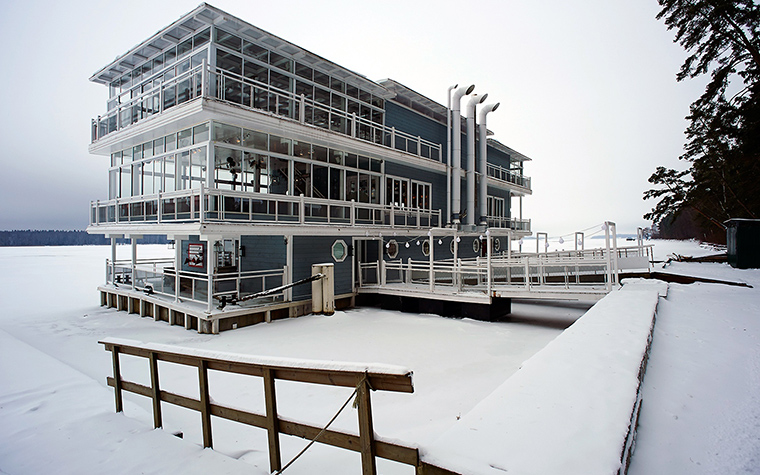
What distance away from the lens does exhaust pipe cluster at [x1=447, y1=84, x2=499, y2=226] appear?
21.4 m

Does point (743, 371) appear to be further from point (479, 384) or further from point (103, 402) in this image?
point (103, 402)

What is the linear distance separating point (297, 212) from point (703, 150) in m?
44.0

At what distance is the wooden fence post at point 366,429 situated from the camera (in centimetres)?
274

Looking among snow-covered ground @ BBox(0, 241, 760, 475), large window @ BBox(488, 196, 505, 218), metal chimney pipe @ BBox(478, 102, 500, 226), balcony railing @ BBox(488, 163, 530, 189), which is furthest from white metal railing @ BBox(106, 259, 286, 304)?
large window @ BBox(488, 196, 505, 218)

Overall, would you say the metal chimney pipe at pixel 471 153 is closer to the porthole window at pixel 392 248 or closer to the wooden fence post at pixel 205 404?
the porthole window at pixel 392 248

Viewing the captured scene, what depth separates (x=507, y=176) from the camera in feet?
95.1

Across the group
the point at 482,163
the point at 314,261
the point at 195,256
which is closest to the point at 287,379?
the point at 314,261

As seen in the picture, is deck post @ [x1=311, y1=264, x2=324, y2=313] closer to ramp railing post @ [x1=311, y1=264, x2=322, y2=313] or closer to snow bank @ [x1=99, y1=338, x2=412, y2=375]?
ramp railing post @ [x1=311, y1=264, x2=322, y2=313]

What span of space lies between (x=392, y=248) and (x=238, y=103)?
30.1 feet

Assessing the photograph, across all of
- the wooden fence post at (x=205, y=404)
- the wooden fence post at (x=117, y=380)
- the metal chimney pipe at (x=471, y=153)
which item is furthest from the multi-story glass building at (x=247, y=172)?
the wooden fence post at (x=205, y=404)

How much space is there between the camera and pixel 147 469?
12.2 ft

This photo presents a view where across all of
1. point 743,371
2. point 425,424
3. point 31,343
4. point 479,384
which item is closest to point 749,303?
point 743,371

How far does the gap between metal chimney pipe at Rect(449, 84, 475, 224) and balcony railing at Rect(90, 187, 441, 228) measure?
4.72 metres

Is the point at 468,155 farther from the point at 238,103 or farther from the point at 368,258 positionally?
the point at 238,103
